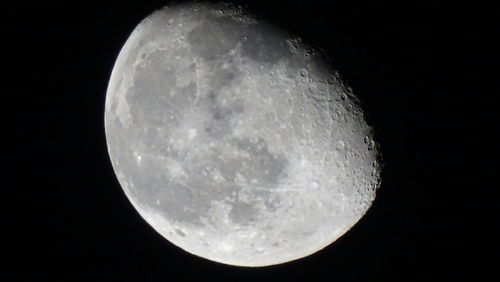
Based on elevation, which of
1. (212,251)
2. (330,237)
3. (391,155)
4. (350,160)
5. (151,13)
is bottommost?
(212,251)

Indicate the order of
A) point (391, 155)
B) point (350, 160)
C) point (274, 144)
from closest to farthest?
1. point (274, 144)
2. point (350, 160)
3. point (391, 155)

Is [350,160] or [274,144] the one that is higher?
[350,160]

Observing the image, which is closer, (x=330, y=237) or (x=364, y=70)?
(x=364, y=70)

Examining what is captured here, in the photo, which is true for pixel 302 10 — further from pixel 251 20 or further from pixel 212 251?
pixel 212 251

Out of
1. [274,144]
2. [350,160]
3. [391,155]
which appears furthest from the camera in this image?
[391,155]

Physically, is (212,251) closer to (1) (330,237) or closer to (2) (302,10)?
(1) (330,237)

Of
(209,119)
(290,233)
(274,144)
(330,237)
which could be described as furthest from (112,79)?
(330,237)

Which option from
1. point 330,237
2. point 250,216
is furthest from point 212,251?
point 330,237
